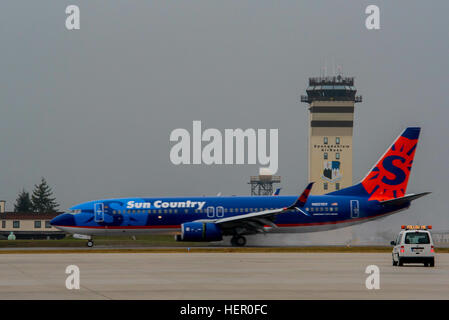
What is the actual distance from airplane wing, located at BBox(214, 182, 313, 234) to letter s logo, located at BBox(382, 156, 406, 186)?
24.1ft

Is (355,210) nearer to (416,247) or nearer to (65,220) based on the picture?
(65,220)

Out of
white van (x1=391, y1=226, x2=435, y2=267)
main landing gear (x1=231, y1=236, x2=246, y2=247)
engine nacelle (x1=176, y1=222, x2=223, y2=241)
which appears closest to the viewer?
white van (x1=391, y1=226, x2=435, y2=267)

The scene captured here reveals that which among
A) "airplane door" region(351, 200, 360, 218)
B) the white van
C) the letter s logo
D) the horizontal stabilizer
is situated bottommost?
the white van

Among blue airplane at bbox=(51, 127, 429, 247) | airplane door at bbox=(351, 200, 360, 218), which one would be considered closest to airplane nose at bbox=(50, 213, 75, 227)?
blue airplane at bbox=(51, 127, 429, 247)

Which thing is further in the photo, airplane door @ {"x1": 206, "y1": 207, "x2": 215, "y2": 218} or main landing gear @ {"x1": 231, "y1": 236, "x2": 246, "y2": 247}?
main landing gear @ {"x1": 231, "y1": 236, "x2": 246, "y2": 247}

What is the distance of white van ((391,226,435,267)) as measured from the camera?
34812 millimetres

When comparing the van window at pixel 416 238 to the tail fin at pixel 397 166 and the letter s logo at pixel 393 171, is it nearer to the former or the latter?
the tail fin at pixel 397 166

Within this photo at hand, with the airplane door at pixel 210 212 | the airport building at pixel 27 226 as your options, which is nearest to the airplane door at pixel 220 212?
the airplane door at pixel 210 212

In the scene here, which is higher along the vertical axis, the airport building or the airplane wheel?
the airport building

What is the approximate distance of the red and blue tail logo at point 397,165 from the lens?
6169 centimetres

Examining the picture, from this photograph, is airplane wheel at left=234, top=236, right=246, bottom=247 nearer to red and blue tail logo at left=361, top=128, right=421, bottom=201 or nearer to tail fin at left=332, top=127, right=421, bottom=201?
tail fin at left=332, top=127, right=421, bottom=201

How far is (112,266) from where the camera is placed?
3541 centimetres
